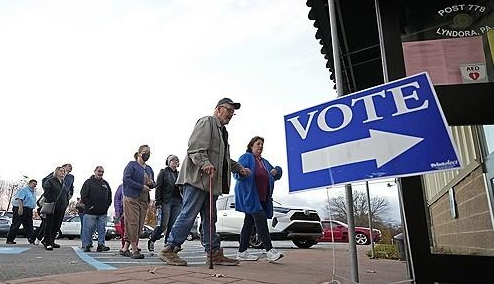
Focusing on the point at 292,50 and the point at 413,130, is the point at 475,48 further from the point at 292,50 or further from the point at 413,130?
the point at 292,50

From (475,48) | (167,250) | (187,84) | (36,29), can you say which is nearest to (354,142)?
(475,48)

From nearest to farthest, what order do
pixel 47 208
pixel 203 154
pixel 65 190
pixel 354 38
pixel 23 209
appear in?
1. pixel 203 154
2. pixel 354 38
3. pixel 47 208
4. pixel 65 190
5. pixel 23 209

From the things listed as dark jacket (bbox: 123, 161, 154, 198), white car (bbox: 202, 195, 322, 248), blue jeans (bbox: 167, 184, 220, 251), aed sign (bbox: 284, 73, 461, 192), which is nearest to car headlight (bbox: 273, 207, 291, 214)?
white car (bbox: 202, 195, 322, 248)

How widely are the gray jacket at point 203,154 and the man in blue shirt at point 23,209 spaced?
6.67 m

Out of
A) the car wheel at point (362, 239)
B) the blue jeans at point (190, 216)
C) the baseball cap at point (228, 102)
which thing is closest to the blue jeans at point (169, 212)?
the blue jeans at point (190, 216)

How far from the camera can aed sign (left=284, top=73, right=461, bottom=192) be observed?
2234 millimetres

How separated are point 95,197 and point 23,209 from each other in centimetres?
361

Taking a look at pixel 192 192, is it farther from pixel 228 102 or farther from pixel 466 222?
pixel 466 222

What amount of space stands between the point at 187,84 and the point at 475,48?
38.3ft

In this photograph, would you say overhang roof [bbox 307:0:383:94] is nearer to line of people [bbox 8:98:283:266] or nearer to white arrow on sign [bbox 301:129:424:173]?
line of people [bbox 8:98:283:266]

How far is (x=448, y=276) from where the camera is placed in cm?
254

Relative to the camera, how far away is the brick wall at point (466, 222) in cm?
301

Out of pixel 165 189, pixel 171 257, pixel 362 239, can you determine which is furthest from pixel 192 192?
pixel 362 239

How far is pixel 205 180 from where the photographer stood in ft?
12.6
